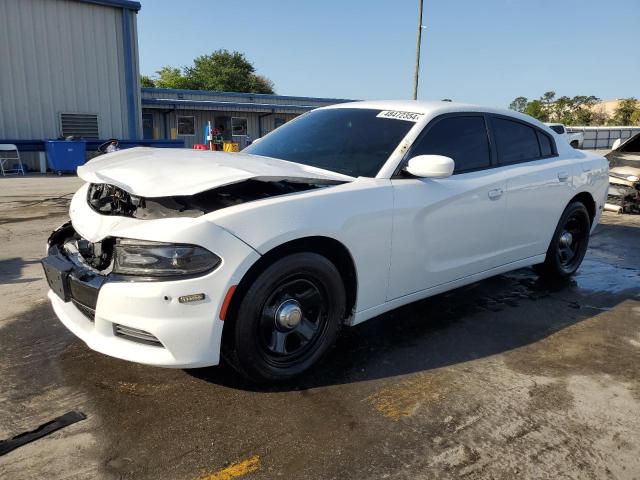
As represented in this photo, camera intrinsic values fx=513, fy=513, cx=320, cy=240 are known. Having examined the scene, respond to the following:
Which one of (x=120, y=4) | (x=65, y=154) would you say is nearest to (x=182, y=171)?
(x=65, y=154)

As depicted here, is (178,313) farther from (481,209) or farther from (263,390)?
(481,209)

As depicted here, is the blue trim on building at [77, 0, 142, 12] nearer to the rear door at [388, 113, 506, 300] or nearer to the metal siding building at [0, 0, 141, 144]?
the metal siding building at [0, 0, 141, 144]

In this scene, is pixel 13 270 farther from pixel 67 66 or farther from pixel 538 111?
pixel 538 111

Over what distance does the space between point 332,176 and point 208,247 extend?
100cm

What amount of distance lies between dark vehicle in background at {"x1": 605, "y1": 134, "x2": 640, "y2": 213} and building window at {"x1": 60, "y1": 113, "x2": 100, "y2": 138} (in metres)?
15.3

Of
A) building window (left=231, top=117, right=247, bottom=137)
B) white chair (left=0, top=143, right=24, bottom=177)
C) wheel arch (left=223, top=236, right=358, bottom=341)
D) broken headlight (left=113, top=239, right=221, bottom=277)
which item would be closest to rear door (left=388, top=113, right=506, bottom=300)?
wheel arch (left=223, top=236, right=358, bottom=341)

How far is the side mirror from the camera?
10.1ft

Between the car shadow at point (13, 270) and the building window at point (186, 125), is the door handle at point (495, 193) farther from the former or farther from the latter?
the building window at point (186, 125)

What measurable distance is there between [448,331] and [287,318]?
4.88ft

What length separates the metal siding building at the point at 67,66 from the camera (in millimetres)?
15445

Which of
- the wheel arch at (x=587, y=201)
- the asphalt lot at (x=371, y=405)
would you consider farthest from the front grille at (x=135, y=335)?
the wheel arch at (x=587, y=201)

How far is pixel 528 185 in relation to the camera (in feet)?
13.5

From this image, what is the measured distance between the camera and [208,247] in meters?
2.36

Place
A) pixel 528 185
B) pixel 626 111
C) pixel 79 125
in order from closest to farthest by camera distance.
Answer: pixel 528 185, pixel 79 125, pixel 626 111
